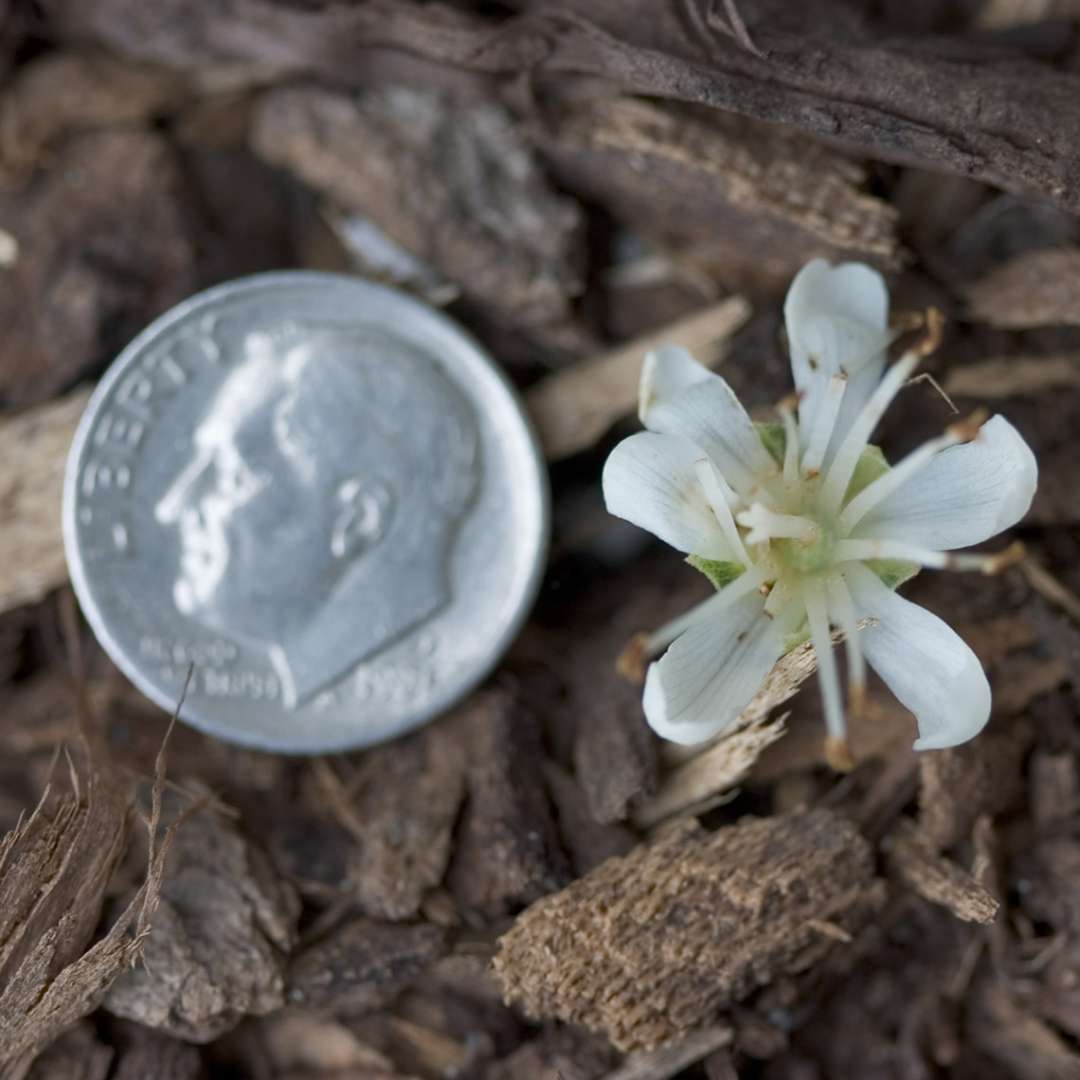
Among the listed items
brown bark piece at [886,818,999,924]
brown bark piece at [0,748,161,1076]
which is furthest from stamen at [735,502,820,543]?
brown bark piece at [0,748,161,1076]

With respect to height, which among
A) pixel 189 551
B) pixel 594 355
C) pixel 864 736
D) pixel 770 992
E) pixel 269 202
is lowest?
pixel 770 992

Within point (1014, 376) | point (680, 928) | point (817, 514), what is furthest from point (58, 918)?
point (1014, 376)

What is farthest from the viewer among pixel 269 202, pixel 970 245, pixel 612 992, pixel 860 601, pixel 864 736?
pixel 269 202

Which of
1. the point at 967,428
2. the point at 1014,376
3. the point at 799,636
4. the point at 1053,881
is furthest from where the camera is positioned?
the point at 1014,376

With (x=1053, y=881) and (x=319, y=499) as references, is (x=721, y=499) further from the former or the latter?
(x=1053, y=881)

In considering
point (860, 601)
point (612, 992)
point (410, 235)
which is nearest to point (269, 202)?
point (410, 235)

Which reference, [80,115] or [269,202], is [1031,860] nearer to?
[269,202]

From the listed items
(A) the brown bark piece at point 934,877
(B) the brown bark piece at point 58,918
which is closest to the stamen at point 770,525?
(A) the brown bark piece at point 934,877
